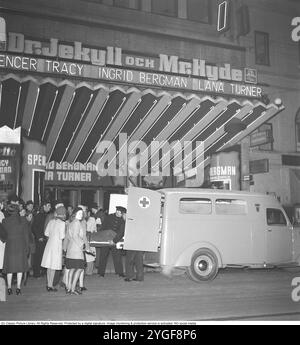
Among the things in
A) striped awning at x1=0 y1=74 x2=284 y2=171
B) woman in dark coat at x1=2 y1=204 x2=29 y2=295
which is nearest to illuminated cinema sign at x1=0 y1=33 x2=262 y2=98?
striped awning at x1=0 y1=74 x2=284 y2=171

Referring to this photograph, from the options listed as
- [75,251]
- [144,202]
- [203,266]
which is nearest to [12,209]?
[75,251]

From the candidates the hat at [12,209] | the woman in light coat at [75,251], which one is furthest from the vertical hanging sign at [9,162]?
the woman in light coat at [75,251]

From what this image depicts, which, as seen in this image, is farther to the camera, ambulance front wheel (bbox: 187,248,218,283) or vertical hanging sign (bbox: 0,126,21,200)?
vertical hanging sign (bbox: 0,126,21,200)

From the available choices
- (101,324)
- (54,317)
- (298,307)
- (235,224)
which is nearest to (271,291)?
(298,307)

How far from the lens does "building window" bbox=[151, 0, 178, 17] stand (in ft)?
44.6

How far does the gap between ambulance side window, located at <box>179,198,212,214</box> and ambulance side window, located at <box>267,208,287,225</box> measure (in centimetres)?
159

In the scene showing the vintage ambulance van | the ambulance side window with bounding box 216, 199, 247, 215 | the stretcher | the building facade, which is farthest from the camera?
the building facade

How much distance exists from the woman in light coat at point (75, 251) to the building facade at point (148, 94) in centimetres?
412

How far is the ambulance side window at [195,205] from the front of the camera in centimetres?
902

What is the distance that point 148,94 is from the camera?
11289 millimetres

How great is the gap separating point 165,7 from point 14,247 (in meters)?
9.94

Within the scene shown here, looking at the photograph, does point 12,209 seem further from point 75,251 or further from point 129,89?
point 129,89

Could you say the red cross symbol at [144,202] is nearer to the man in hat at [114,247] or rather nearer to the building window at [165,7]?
the man in hat at [114,247]

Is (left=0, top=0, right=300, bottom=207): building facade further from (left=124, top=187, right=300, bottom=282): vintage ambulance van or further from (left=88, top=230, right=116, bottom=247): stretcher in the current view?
(left=88, top=230, right=116, bottom=247): stretcher
